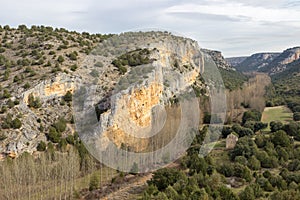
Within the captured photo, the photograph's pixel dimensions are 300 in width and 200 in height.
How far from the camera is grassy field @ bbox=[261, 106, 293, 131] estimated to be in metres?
53.0

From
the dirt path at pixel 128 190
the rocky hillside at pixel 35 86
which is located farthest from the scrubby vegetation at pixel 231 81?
the dirt path at pixel 128 190

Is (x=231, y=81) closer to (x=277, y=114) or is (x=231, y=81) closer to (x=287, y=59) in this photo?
(x=277, y=114)

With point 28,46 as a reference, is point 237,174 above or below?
below

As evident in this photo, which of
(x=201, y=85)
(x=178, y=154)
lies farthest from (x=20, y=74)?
(x=201, y=85)

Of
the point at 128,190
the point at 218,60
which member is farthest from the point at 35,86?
the point at 218,60

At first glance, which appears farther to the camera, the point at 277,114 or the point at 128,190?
the point at 277,114

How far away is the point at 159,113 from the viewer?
38.3 meters

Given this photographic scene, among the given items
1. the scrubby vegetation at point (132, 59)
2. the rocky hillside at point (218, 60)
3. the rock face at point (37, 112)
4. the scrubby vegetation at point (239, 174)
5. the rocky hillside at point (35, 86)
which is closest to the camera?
the scrubby vegetation at point (239, 174)

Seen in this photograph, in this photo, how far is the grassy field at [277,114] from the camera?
53.0 meters

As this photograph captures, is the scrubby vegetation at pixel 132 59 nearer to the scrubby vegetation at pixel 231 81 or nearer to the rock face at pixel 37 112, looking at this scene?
the rock face at pixel 37 112

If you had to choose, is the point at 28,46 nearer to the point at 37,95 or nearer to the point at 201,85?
the point at 37,95

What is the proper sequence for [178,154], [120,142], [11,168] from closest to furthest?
[11,168] < [120,142] < [178,154]

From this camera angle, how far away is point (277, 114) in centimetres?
5694

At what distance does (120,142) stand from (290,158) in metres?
15.9
